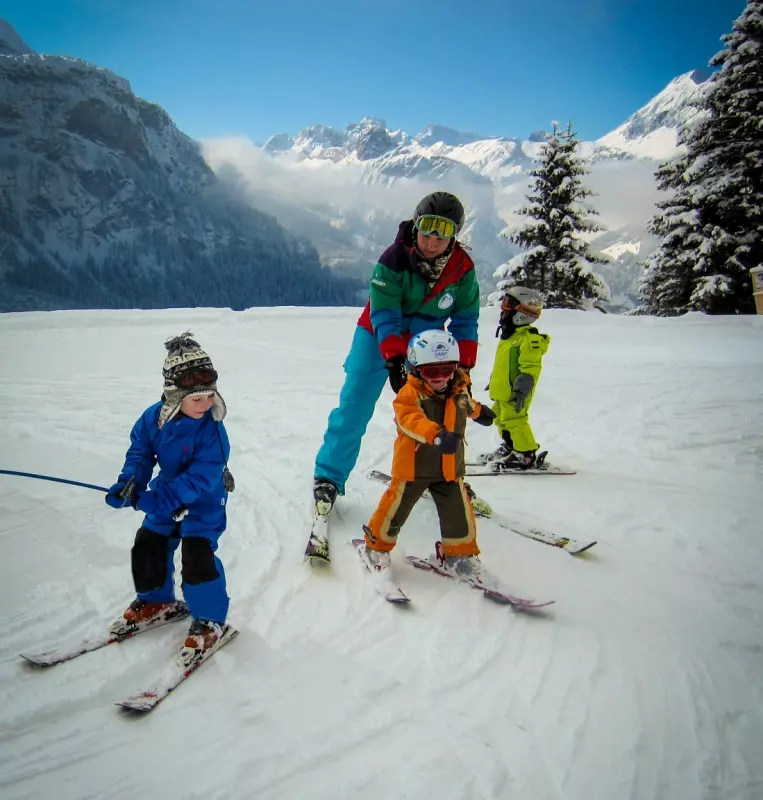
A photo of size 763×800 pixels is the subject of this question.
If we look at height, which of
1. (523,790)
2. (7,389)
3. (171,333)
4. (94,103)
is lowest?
(523,790)

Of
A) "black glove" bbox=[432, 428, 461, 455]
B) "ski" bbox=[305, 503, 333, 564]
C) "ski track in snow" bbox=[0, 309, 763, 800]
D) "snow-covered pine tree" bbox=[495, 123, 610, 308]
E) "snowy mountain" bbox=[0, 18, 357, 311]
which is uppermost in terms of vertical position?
"snowy mountain" bbox=[0, 18, 357, 311]

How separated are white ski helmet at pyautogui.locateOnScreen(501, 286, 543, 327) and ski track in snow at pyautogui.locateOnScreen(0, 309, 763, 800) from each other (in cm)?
155

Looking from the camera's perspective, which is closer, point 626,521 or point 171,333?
point 626,521

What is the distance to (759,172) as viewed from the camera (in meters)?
17.7

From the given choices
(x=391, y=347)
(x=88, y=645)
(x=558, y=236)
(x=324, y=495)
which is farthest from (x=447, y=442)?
(x=558, y=236)

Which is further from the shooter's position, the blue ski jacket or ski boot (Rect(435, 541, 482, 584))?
ski boot (Rect(435, 541, 482, 584))

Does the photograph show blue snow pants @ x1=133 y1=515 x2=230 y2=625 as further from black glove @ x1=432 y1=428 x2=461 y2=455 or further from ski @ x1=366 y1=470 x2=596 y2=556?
ski @ x1=366 y1=470 x2=596 y2=556

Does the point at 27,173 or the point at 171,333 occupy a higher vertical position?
the point at 27,173

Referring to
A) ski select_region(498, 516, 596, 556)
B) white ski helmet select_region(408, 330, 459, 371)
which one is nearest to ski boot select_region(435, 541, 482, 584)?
ski select_region(498, 516, 596, 556)

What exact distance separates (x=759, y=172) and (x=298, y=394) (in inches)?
774

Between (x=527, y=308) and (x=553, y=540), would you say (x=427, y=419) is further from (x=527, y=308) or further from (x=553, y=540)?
(x=527, y=308)

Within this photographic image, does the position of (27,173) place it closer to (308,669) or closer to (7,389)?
(7,389)

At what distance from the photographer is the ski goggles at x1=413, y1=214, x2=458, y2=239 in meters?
3.02

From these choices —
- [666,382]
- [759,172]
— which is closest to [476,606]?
[666,382]
